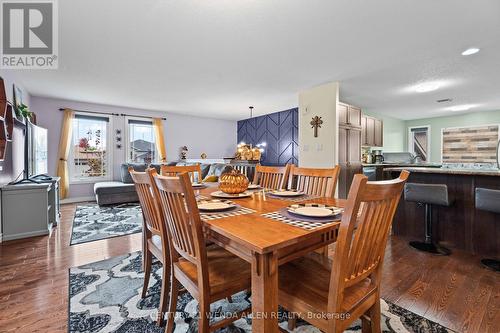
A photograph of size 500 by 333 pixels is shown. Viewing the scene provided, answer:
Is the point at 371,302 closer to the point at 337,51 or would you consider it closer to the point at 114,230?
the point at 337,51

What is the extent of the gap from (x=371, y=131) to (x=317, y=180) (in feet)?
15.1

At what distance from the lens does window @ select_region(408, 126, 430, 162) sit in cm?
752

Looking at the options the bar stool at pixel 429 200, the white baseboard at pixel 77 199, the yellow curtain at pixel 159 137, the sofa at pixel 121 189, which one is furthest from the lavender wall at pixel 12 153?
the bar stool at pixel 429 200

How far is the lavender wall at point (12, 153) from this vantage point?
2.91m

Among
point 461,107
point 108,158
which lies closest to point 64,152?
point 108,158

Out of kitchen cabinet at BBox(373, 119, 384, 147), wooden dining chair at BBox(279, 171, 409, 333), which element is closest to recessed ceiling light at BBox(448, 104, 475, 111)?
kitchen cabinet at BBox(373, 119, 384, 147)

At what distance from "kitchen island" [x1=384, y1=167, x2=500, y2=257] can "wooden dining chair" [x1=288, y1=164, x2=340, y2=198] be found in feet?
Answer: 5.15

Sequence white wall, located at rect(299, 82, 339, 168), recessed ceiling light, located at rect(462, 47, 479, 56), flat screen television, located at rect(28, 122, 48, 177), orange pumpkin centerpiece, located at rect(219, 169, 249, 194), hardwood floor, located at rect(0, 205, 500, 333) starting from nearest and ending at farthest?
hardwood floor, located at rect(0, 205, 500, 333) < orange pumpkin centerpiece, located at rect(219, 169, 249, 194) < recessed ceiling light, located at rect(462, 47, 479, 56) < flat screen television, located at rect(28, 122, 48, 177) < white wall, located at rect(299, 82, 339, 168)

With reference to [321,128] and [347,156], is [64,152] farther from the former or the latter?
[347,156]

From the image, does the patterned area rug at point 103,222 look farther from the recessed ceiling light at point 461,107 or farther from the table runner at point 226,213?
the recessed ceiling light at point 461,107

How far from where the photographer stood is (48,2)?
2.02m

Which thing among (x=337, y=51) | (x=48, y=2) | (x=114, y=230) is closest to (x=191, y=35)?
(x=48, y=2)

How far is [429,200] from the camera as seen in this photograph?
2.51 m

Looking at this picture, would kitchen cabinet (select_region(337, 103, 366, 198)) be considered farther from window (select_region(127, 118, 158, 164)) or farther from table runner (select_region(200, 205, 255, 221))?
window (select_region(127, 118, 158, 164))
